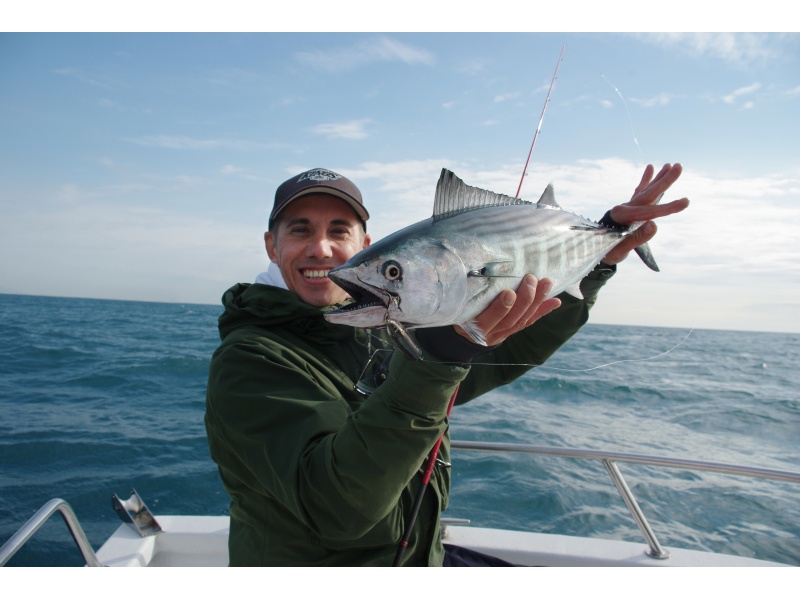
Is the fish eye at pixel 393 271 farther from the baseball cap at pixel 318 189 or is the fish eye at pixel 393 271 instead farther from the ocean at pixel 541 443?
the baseball cap at pixel 318 189

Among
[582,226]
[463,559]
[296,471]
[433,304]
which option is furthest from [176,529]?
[582,226]

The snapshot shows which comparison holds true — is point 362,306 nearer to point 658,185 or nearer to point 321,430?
point 321,430

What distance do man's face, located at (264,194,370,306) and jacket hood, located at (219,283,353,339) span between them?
15 cm

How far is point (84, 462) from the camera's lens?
8.58 metres

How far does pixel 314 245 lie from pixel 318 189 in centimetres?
28

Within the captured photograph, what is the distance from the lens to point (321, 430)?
192cm

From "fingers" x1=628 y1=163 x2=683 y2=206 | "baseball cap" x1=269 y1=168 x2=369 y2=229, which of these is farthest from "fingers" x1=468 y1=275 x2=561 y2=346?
"baseball cap" x1=269 y1=168 x2=369 y2=229

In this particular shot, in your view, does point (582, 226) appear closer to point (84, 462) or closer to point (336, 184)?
point (336, 184)

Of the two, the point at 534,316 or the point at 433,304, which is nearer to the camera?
the point at 433,304

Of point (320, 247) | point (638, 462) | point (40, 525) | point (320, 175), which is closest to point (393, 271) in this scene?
point (320, 247)

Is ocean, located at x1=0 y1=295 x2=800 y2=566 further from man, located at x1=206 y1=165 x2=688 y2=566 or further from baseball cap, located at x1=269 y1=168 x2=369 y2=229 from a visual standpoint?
baseball cap, located at x1=269 y1=168 x2=369 y2=229

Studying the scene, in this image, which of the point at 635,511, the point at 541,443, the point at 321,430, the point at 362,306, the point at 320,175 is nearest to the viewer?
the point at 362,306

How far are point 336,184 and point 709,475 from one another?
8.69 metres

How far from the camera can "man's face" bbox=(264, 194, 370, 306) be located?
2645 mm
